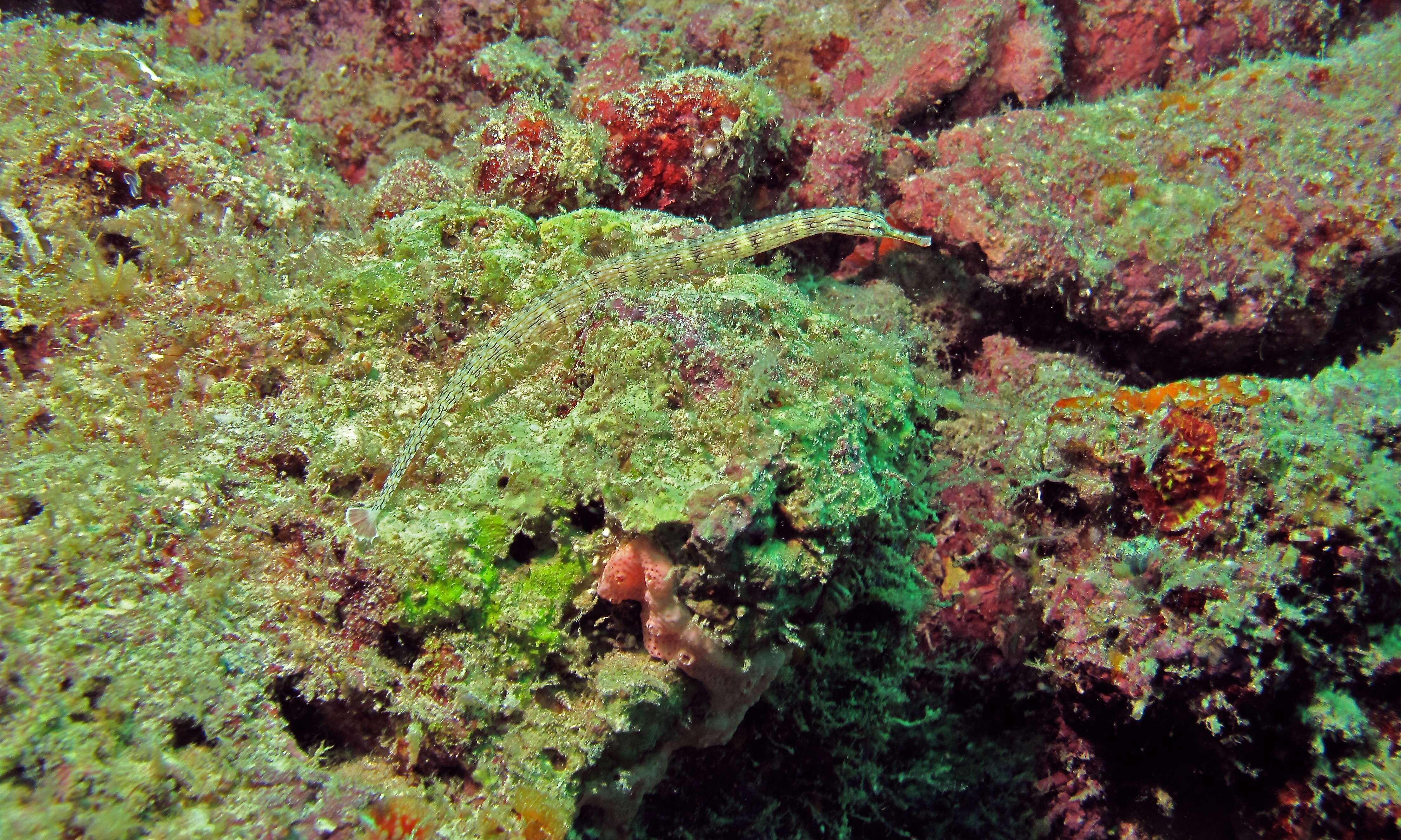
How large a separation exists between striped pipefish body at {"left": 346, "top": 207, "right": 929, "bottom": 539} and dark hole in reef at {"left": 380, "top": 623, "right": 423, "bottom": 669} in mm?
520

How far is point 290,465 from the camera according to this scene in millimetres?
3521

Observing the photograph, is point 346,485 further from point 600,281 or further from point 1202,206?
point 1202,206

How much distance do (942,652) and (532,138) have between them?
5.24m

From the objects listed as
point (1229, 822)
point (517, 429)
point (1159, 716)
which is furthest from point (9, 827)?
point (1229, 822)

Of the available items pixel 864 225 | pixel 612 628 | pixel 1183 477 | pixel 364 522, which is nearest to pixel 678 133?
pixel 864 225

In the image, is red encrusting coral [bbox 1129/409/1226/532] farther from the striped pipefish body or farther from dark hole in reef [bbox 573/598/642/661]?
dark hole in reef [bbox 573/598/642/661]

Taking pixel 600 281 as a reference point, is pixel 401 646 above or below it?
below

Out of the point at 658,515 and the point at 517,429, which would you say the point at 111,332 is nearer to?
the point at 517,429

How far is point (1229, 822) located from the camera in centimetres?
452

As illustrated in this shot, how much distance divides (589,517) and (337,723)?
5.47 ft

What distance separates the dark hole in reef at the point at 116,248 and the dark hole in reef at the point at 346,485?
2255 millimetres

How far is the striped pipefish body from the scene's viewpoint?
11.3ft

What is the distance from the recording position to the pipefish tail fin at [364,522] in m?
2.99

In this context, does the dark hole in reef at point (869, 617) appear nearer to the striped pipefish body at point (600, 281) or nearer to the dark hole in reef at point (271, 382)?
the striped pipefish body at point (600, 281)
